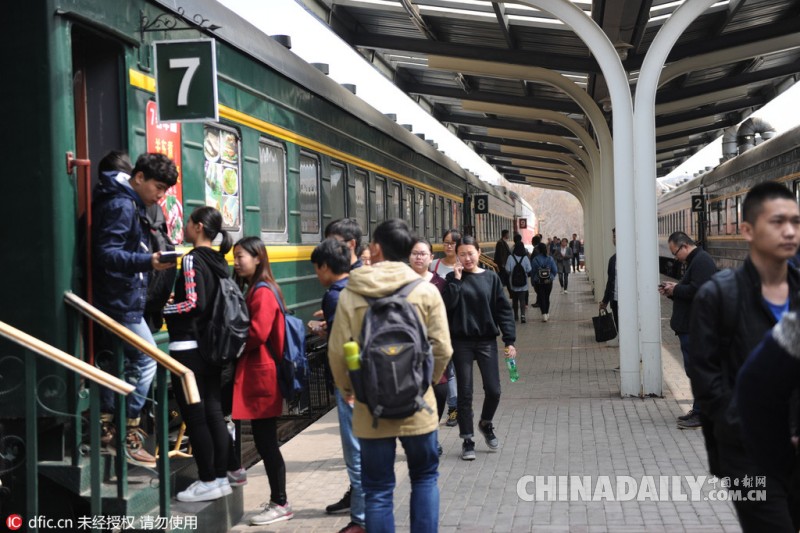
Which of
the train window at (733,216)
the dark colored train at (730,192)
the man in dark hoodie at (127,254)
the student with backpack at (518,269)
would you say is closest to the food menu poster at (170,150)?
the man in dark hoodie at (127,254)

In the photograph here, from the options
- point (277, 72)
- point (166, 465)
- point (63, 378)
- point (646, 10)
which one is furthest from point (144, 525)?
point (646, 10)

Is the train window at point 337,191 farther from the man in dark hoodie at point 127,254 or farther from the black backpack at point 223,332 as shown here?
the man in dark hoodie at point 127,254

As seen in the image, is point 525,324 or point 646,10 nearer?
point 646,10

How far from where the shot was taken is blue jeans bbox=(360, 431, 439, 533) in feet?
14.7

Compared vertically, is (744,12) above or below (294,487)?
above

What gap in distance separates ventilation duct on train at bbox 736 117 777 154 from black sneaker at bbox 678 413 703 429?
1825cm

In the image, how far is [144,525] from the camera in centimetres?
507

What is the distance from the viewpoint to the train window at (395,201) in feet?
48.9

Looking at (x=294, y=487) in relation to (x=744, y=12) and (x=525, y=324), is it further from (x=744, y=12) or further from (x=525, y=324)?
(x=525, y=324)

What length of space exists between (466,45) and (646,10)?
9.16 feet

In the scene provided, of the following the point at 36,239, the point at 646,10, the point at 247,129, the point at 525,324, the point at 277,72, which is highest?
A: the point at 646,10

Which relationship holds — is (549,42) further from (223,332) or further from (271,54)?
(223,332)

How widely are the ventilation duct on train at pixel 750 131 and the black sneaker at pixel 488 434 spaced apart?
1951 centimetres

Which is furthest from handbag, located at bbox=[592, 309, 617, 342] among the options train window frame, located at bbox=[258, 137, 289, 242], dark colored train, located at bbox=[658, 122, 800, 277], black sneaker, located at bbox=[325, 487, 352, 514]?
black sneaker, located at bbox=[325, 487, 352, 514]
